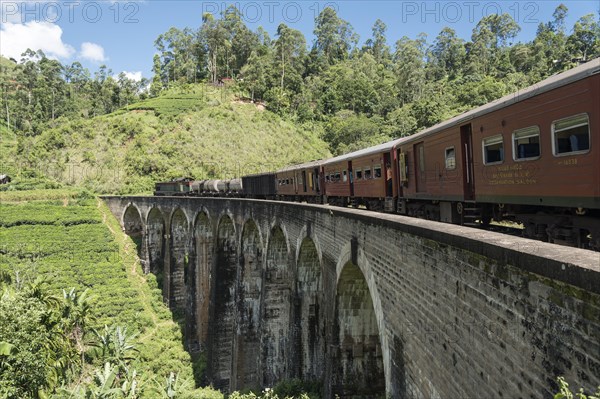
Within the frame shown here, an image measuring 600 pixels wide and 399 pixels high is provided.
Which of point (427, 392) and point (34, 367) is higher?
point (427, 392)

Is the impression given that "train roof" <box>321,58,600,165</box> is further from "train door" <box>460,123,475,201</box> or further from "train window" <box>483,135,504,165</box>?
"train window" <box>483,135,504,165</box>

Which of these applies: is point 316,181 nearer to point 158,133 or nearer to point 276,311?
point 276,311

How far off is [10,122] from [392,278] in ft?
340

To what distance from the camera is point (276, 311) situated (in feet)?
63.8

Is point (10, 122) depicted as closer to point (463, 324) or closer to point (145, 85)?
point (145, 85)

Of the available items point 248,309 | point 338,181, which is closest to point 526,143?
Answer: point 338,181

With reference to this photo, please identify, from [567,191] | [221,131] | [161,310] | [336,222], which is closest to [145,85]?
[221,131]

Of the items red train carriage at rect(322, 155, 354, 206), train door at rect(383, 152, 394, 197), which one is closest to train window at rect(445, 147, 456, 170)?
train door at rect(383, 152, 394, 197)

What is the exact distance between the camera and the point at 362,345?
12.8 metres

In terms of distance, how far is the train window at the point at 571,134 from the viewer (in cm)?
530

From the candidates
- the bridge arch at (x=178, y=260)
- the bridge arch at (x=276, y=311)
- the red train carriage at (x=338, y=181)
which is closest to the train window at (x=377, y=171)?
the red train carriage at (x=338, y=181)

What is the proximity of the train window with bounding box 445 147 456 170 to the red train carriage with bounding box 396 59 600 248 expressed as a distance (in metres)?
0.02

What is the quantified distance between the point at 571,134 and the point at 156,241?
41.1 meters

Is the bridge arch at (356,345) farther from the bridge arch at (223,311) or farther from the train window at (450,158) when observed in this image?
the bridge arch at (223,311)
